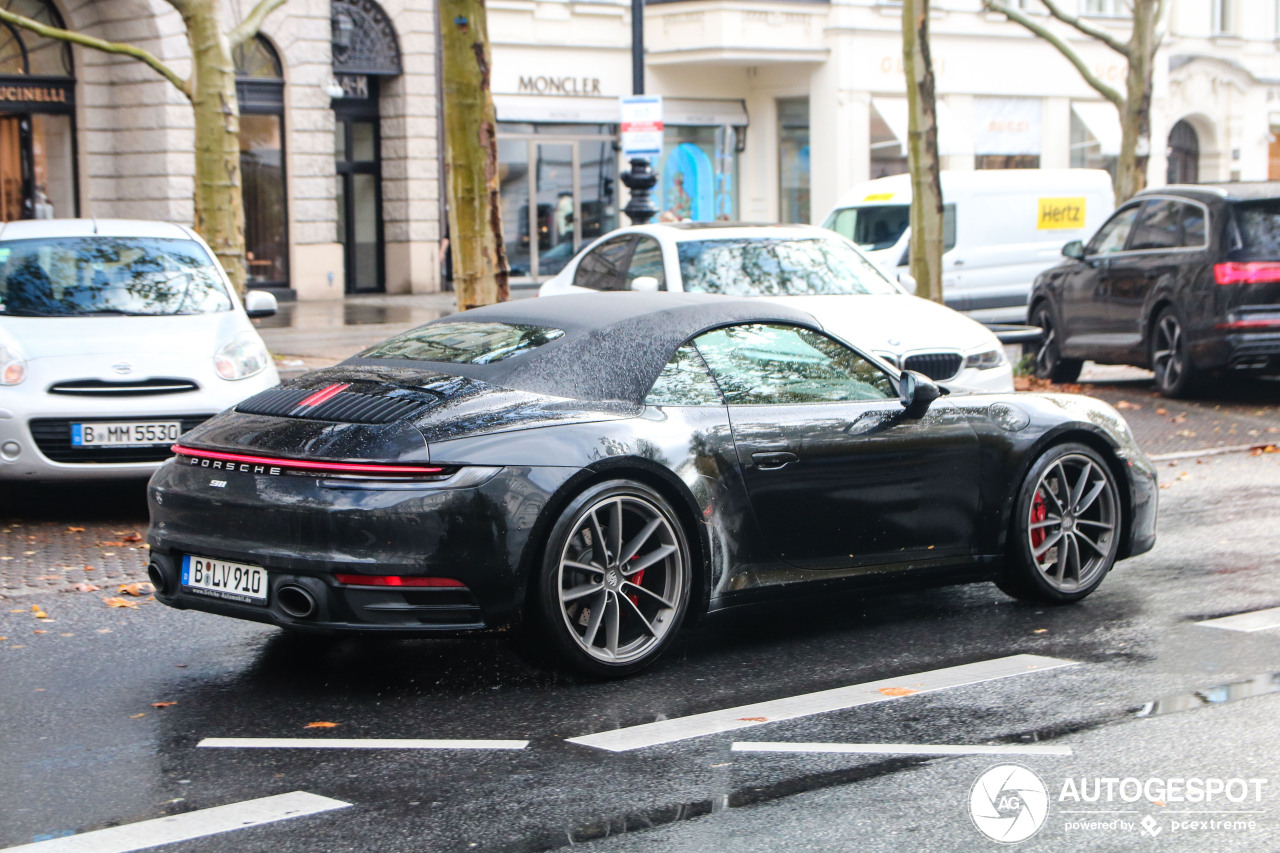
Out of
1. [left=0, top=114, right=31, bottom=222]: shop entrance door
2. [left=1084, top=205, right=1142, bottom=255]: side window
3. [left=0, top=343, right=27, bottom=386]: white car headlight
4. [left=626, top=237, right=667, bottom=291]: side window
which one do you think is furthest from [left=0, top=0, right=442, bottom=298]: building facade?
[left=0, top=343, right=27, bottom=386]: white car headlight

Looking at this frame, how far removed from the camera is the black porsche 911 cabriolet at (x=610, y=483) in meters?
5.32

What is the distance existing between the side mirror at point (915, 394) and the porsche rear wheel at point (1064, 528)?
2.19 ft

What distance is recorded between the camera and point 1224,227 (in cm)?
1421

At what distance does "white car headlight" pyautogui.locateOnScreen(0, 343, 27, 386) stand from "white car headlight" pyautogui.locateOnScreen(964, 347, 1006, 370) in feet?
18.9

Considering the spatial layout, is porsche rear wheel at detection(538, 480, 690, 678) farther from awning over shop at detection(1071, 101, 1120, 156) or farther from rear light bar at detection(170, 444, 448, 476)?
awning over shop at detection(1071, 101, 1120, 156)

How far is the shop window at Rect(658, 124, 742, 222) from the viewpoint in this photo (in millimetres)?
34844

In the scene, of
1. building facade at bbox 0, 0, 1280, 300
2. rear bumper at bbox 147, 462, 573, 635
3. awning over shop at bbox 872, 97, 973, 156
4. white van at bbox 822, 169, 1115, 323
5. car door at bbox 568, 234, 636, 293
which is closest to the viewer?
rear bumper at bbox 147, 462, 573, 635

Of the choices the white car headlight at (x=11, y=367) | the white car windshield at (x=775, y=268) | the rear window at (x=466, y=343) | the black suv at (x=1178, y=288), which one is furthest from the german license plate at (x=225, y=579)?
the black suv at (x=1178, y=288)

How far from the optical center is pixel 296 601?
5367 millimetres

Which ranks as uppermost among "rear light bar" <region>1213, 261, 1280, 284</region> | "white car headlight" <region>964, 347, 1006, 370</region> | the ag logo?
"rear light bar" <region>1213, 261, 1280, 284</region>

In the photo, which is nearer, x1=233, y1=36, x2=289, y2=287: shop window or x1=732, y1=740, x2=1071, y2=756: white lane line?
x1=732, y1=740, x2=1071, y2=756: white lane line

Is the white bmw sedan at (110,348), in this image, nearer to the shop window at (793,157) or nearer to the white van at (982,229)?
the white van at (982,229)

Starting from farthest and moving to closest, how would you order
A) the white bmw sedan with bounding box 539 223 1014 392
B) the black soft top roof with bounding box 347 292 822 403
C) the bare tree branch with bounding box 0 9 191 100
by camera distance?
the bare tree branch with bounding box 0 9 191 100, the white bmw sedan with bounding box 539 223 1014 392, the black soft top roof with bounding box 347 292 822 403

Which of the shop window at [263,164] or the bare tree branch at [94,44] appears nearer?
the bare tree branch at [94,44]
